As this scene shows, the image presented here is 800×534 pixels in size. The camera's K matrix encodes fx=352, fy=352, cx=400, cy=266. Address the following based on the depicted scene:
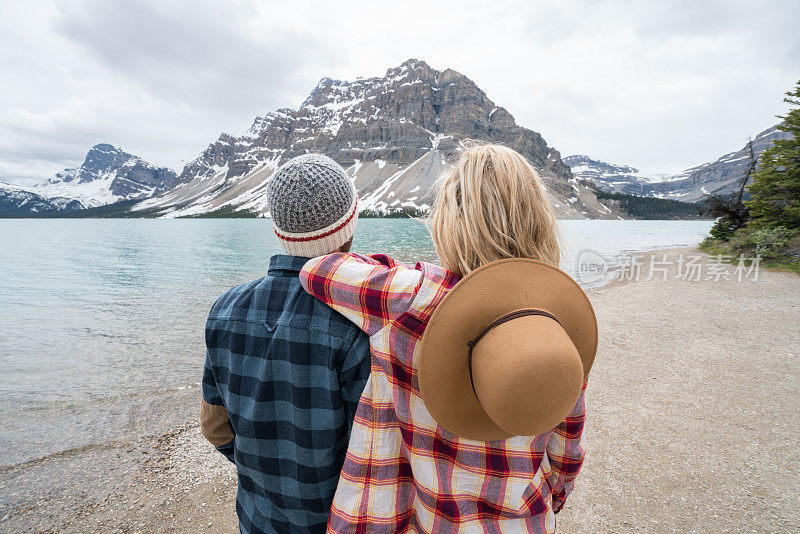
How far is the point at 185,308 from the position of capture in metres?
12.9

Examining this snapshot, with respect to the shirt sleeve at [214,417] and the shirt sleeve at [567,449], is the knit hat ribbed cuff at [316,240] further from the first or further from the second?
the shirt sleeve at [567,449]

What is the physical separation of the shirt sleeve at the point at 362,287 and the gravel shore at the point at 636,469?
297 centimetres

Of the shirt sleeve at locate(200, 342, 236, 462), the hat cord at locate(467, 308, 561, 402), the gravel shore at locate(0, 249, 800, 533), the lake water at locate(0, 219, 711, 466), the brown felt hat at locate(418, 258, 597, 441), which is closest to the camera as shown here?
the brown felt hat at locate(418, 258, 597, 441)

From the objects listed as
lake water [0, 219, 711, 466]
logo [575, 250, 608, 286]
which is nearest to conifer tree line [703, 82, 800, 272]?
logo [575, 250, 608, 286]

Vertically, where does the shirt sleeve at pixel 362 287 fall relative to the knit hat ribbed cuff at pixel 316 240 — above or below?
below

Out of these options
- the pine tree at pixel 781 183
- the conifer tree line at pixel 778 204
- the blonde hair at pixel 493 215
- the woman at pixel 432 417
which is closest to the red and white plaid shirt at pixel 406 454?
the woman at pixel 432 417

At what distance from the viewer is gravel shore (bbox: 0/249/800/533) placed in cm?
306

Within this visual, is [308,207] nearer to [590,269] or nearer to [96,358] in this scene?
[96,358]

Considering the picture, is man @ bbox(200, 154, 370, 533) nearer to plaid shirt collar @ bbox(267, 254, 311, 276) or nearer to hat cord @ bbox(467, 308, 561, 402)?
plaid shirt collar @ bbox(267, 254, 311, 276)

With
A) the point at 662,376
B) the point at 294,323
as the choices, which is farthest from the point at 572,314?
the point at 662,376

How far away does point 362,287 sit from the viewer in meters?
1.16

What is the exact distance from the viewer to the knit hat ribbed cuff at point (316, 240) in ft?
4.69

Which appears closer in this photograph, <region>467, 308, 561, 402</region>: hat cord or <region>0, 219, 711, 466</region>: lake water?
<region>467, 308, 561, 402</region>: hat cord

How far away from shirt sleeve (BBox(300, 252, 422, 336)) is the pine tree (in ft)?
71.7
